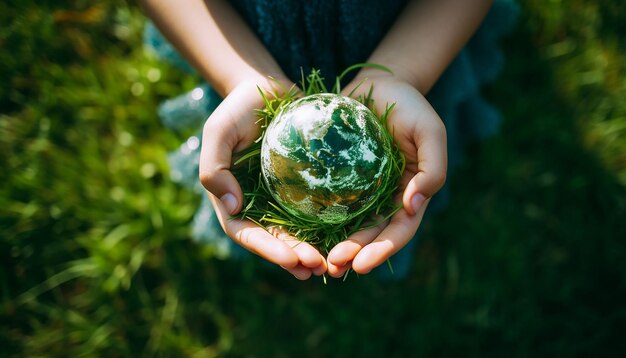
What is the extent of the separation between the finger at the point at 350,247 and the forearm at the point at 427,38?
0.55 m

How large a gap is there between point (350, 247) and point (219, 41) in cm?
82

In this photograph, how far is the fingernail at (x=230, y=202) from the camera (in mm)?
1390

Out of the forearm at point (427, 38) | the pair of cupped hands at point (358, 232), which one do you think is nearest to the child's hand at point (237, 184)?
the pair of cupped hands at point (358, 232)

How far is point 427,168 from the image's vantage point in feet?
4.46

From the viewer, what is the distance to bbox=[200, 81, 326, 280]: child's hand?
1.34 meters

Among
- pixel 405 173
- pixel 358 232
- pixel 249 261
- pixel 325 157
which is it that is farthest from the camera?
pixel 249 261

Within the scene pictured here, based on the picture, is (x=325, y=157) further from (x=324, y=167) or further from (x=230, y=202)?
(x=230, y=202)

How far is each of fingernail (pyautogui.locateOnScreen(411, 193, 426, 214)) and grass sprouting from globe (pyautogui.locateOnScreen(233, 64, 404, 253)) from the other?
0.34ft

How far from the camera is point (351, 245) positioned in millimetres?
1376

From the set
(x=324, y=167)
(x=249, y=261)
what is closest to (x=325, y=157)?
(x=324, y=167)

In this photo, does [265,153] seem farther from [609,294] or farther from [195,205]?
[609,294]

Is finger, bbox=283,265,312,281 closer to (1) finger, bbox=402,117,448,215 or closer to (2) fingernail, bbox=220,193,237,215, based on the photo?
(2) fingernail, bbox=220,193,237,215

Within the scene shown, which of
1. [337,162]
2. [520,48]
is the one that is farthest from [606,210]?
[337,162]

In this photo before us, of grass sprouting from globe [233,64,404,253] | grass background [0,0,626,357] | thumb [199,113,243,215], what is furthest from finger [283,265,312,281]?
grass background [0,0,626,357]
